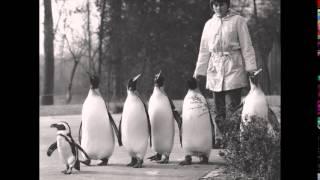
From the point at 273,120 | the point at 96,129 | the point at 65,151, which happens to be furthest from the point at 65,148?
the point at 273,120

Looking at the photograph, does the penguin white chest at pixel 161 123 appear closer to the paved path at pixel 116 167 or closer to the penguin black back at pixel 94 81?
the paved path at pixel 116 167

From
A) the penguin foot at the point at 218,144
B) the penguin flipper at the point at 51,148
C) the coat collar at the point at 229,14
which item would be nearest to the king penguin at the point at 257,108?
the penguin foot at the point at 218,144

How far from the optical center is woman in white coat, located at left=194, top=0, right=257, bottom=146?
7.18 ft

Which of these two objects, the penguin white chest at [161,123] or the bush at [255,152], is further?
the penguin white chest at [161,123]

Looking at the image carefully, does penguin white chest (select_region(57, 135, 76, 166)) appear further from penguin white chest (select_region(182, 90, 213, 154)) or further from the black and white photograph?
penguin white chest (select_region(182, 90, 213, 154))

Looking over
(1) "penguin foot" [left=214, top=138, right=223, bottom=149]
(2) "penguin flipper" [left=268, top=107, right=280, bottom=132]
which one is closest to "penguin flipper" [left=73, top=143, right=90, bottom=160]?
(1) "penguin foot" [left=214, top=138, right=223, bottom=149]

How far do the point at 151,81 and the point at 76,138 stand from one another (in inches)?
16.6

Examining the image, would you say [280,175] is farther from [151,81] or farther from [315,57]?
[151,81]

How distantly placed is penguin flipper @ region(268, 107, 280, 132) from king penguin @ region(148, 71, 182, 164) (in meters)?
0.43

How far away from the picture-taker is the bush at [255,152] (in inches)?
82.5

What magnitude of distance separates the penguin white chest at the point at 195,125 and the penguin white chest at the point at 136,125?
18cm

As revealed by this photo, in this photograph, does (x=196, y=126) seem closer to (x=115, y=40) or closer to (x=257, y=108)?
(x=257, y=108)

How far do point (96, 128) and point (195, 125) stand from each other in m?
0.45

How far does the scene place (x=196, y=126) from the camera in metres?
2.21
